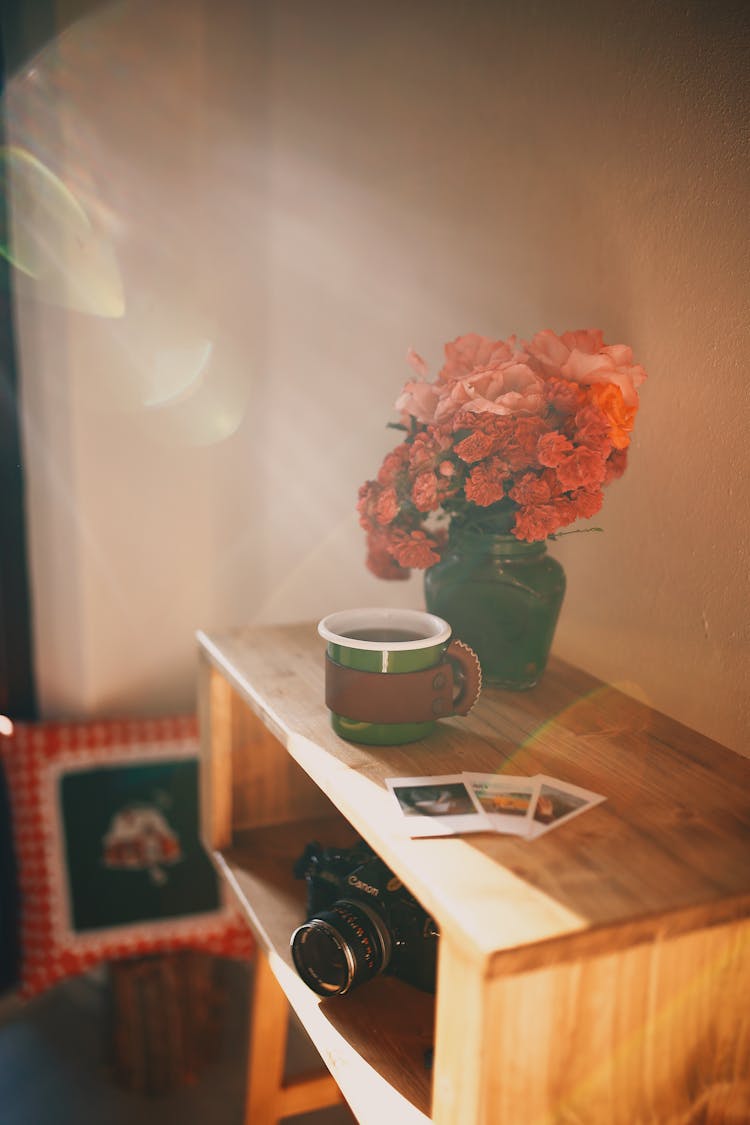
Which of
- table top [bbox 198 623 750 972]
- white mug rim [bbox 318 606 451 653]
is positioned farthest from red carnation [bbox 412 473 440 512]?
table top [bbox 198 623 750 972]

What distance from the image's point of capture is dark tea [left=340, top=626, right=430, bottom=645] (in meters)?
0.97

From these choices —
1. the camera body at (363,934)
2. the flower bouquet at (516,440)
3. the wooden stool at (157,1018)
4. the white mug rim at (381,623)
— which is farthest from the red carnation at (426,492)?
the wooden stool at (157,1018)

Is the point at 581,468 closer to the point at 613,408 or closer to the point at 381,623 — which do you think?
the point at 613,408

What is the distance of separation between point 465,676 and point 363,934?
29cm

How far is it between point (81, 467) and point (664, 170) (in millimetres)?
1204

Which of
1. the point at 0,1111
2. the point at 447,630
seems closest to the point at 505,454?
the point at 447,630

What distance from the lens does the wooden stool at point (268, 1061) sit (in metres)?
1.22

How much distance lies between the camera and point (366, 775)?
825 millimetres

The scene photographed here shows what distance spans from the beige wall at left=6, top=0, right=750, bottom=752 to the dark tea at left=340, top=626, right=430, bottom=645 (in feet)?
1.13

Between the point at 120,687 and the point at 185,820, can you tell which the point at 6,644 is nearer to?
the point at 120,687

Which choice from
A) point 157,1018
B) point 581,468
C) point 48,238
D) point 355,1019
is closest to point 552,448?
point 581,468

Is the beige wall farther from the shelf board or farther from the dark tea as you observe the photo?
the shelf board

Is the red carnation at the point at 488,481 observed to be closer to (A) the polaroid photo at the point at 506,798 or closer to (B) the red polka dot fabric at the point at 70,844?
(A) the polaroid photo at the point at 506,798

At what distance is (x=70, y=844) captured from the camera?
5.54 feet
